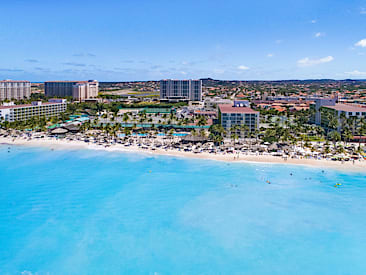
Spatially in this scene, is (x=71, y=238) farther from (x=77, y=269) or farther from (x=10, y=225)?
(x=10, y=225)

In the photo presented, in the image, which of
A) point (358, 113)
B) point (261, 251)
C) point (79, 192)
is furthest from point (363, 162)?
point (79, 192)

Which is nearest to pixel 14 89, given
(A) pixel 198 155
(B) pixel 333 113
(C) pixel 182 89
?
(C) pixel 182 89

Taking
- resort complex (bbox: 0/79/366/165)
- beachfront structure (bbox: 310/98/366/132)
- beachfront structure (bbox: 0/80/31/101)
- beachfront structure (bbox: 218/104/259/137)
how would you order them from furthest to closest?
1. beachfront structure (bbox: 0/80/31/101)
2. beachfront structure (bbox: 310/98/366/132)
3. beachfront structure (bbox: 218/104/259/137)
4. resort complex (bbox: 0/79/366/165)

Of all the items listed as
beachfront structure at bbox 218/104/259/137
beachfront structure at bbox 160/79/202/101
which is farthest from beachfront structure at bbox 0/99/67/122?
beachfront structure at bbox 218/104/259/137

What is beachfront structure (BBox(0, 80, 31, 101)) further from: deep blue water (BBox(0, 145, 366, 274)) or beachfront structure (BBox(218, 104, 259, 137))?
beachfront structure (BBox(218, 104, 259, 137))

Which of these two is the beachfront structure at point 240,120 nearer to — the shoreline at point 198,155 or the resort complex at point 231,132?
the resort complex at point 231,132

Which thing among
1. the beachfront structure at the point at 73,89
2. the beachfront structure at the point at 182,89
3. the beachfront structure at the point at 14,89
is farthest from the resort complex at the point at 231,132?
the beachfront structure at the point at 14,89

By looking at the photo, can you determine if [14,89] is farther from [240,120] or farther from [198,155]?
[198,155]
